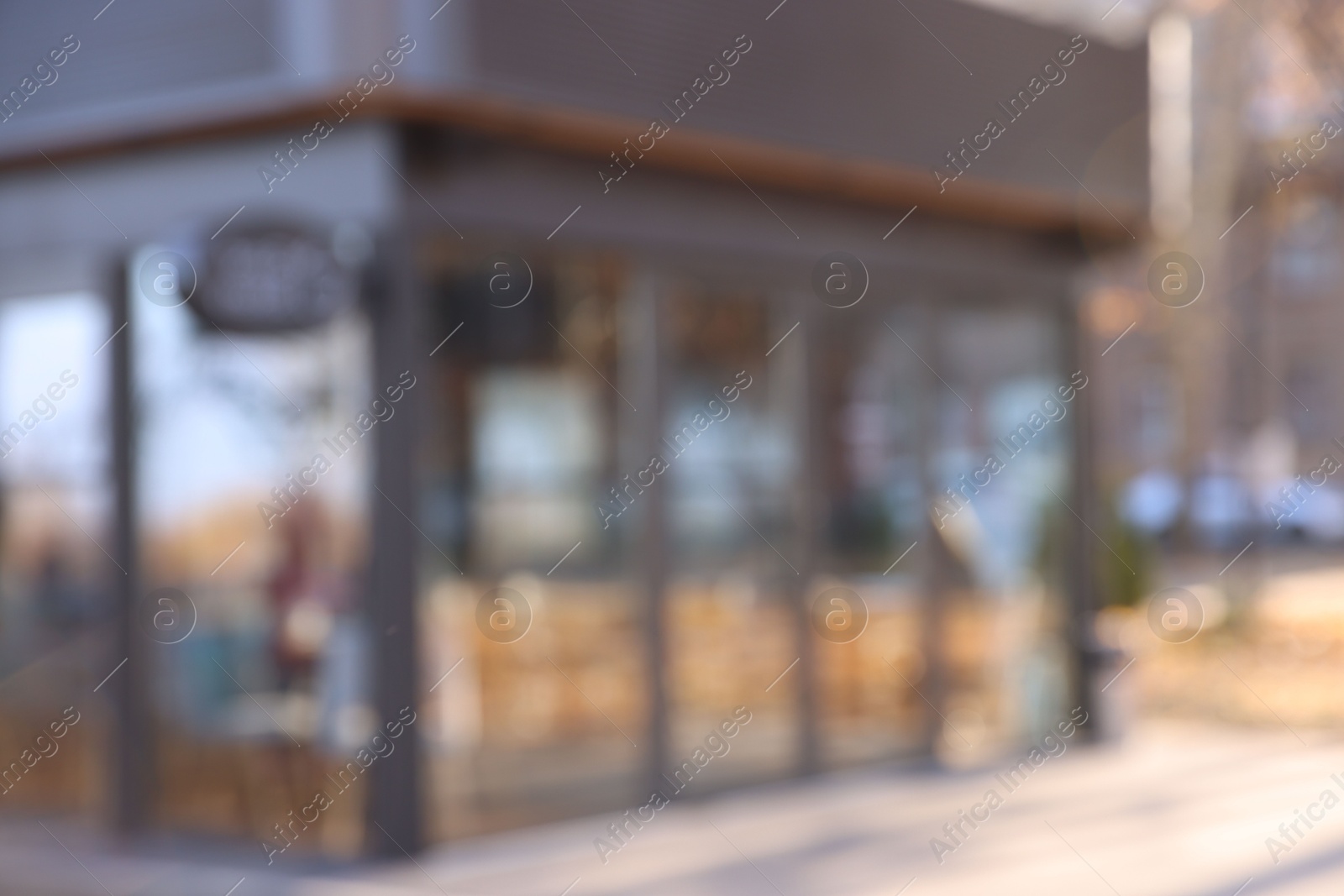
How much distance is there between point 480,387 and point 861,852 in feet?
8.65

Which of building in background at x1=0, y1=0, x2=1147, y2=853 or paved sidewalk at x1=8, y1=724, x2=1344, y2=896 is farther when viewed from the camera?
building in background at x1=0, y1=0, x2=1147, y2=853

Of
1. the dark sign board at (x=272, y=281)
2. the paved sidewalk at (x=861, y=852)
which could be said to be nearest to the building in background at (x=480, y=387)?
the dark sign board at (x=272, y=281)

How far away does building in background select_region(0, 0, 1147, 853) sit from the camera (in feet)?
20.3

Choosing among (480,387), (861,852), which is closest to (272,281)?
(480,387)

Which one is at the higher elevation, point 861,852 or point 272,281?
point 272,281

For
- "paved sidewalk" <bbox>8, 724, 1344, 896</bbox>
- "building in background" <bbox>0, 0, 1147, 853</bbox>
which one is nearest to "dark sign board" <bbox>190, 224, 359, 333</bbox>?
"building in background" <bbox>0, 0, 1147, 853</bbox>

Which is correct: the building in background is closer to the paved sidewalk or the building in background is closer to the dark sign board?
the dark sign board

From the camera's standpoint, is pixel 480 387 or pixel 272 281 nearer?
pixel 272 281

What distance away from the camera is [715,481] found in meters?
7.50

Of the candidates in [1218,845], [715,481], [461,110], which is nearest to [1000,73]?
[715,481]

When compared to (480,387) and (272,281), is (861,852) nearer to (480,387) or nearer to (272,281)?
(480,387)

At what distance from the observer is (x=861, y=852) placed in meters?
6.51

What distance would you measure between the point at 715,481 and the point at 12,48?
12.4 feet

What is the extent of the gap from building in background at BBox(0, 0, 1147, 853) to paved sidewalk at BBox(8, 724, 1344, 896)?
0.25 m
